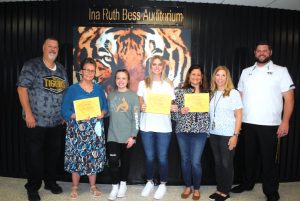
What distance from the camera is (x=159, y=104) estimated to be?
2732 millimetres

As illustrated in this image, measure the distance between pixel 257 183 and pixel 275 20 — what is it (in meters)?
2.44

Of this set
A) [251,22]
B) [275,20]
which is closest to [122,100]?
[251,22]

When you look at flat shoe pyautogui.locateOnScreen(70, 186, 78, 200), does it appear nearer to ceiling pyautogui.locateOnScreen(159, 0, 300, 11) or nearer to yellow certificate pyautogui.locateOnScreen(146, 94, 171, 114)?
yellow certificate pyautogui.locateOnScreen(146, 94, 171, 114)

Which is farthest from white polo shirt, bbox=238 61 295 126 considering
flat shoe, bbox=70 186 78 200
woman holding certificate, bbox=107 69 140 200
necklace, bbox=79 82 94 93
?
flat shoe, bbox=70 186 78 200

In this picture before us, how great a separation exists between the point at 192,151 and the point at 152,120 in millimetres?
589

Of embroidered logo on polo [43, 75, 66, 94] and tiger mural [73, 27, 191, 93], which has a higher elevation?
tiger mural [73, 27, 191, 93]

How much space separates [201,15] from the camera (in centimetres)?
345

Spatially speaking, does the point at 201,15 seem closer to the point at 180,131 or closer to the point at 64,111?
the point at 180,131

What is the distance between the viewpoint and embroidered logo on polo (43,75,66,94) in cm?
282

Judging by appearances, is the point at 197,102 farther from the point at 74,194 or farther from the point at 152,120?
the point at 74,194

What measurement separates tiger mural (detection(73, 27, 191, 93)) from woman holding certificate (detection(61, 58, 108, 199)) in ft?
2.26

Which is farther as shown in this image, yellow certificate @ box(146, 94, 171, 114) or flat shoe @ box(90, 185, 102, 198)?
flat shoe @ box(90, 185, 102, 198)

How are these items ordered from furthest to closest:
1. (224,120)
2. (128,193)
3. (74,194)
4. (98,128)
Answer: (128,193), (74,194), (98,128), (224,120)

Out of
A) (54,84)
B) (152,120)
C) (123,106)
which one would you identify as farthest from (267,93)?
(54,84)
